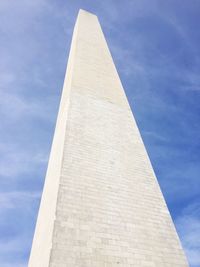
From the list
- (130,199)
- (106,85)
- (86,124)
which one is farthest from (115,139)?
(106,85)

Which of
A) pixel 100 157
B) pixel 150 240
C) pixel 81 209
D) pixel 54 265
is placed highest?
pixel 100 157

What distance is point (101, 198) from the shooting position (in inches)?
245

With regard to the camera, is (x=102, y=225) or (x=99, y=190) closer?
(x=102, y=225)

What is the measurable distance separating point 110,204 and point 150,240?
1204mm

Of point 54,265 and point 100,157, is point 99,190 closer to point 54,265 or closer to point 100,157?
point 100,157

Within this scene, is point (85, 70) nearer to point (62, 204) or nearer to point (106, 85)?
point (106, 85)

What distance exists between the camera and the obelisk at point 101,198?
17.1 ft

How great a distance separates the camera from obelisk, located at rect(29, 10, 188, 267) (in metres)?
5.21

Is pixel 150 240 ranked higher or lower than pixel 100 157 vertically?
lower

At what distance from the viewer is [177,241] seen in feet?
20.4

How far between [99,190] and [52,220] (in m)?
1.44

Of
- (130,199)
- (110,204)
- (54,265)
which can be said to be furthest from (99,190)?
(54,265)

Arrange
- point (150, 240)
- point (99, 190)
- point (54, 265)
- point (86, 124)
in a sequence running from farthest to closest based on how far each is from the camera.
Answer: point (86, 124)
point (99, 190)
point (150, 240)
point (54, 265)

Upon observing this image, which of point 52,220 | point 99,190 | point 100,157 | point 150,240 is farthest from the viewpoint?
point 100,157
